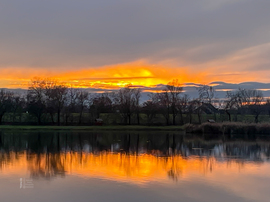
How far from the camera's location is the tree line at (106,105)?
63.9 meters

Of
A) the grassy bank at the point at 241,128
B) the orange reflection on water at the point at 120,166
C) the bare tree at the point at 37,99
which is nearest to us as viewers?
the orange reflection on water at the point at 120,166

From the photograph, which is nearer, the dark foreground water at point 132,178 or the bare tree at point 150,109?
the dark foreground water at point 132,178

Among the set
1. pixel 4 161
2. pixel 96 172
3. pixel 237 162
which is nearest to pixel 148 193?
pixel 96 172

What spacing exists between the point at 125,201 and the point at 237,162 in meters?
10.3

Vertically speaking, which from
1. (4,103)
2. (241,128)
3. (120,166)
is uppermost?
(4,103)

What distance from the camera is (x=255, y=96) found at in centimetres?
8006

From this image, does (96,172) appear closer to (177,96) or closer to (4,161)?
(4,161)

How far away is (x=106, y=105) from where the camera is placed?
7038cm

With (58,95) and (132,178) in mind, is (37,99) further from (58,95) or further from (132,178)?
(132,178)

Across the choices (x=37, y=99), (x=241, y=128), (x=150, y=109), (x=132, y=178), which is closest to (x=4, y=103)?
(x=37, y=99)

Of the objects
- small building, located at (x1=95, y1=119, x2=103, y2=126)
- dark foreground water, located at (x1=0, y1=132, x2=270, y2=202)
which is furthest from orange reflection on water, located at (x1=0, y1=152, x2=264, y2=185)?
small building, located at (x1=95, y1=119, x2=103, y2=126)

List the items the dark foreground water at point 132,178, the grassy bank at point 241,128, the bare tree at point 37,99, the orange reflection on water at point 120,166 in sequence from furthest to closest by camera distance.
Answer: the bare tree at point 37,99, the grassy bank at point 241,128, the orange reflection on water at point 120,166, the dark foreground water at point 132,178

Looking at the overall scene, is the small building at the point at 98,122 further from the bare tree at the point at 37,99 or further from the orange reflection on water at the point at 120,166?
the orange reflection on water at the point at 120,166

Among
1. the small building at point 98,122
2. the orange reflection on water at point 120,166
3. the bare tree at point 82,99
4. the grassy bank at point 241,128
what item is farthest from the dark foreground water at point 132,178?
the bare tree at point 82,99
